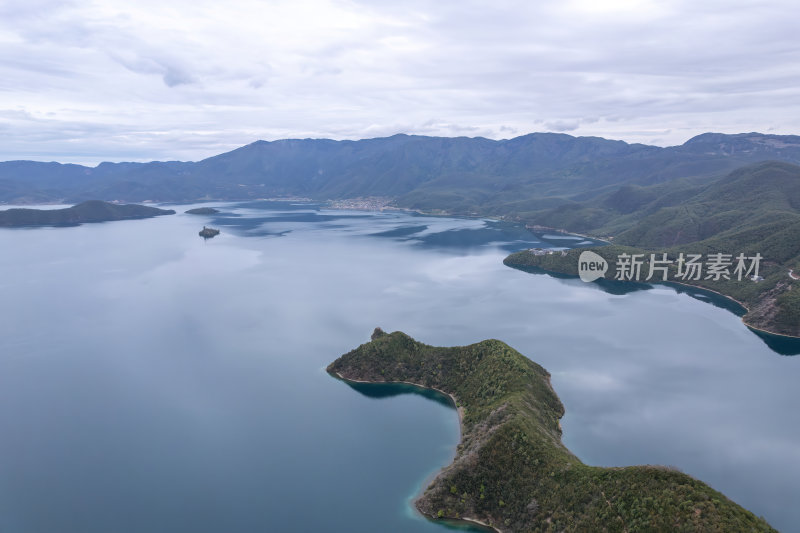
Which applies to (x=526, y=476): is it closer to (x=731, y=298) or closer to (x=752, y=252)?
(x=731, y=298)

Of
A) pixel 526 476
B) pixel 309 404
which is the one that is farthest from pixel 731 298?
pixel 309 404

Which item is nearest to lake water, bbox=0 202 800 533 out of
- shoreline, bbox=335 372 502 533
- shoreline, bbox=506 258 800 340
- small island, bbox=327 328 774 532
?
shoreline, bbox=335 372 502 533

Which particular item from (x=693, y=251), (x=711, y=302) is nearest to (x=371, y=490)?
(x=711, y=302)

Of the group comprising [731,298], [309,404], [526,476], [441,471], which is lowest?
[309,404]

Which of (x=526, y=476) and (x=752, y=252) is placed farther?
(x=752, y=252)

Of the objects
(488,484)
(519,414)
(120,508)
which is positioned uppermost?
(519,414)

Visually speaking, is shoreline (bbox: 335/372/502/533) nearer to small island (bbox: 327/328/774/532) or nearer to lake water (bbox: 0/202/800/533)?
small island (bbox: 327/328/774/532)

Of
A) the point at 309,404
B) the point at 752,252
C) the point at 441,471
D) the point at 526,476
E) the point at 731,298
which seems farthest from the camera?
the point at 752,252

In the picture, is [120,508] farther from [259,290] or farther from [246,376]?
[259,290]
